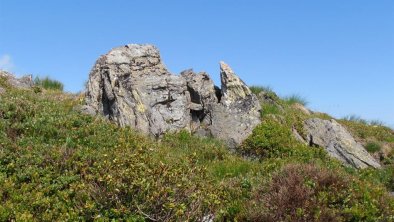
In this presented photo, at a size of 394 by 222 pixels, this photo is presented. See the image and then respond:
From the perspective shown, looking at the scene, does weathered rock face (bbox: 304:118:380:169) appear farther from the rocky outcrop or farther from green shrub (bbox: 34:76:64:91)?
the rocky outcrop

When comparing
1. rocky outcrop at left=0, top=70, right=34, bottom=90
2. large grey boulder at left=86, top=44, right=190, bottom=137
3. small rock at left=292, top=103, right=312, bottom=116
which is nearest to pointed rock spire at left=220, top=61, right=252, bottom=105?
large grey boulder at left=86, top=44, right=190, bottom=137

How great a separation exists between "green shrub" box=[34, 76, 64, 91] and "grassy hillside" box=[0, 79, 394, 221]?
13570mm

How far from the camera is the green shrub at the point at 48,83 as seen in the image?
91.1 feet

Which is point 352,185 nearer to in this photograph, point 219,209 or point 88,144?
point 219,209

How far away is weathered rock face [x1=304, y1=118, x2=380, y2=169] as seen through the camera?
67.4 ft

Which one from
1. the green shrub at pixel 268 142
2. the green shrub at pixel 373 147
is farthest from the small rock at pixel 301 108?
the green shrub at pixel 268 142

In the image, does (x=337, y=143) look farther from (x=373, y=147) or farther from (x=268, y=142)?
(x=268, y=142)

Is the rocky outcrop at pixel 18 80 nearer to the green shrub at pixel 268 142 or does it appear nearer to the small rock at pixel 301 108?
the green shrub at pixel 268 142

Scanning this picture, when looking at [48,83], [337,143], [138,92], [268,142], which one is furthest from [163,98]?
[48,83]

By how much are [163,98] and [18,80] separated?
34.9 ft

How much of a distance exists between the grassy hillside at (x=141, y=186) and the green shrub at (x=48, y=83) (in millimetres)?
13570

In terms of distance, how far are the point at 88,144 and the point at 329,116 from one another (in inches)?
792

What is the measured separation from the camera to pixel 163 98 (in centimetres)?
2055

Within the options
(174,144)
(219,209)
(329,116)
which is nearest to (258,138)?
(174,144)
